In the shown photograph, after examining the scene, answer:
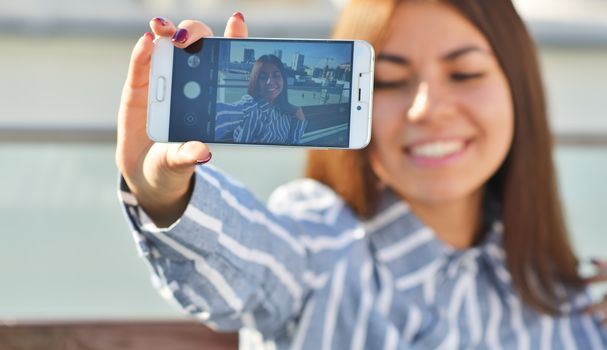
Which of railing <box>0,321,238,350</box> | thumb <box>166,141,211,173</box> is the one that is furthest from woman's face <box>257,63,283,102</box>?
railing <box>0,321,238,350</box>

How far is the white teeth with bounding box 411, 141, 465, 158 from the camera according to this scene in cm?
120

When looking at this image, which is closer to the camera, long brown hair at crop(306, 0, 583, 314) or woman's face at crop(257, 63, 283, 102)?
woman's face at crop(257, 63, 283, 102)

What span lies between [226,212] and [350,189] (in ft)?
1.19

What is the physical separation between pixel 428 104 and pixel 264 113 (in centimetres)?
37

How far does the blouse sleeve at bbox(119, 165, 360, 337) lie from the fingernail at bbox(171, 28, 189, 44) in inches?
6.0

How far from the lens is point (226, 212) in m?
0.98

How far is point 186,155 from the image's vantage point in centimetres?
78

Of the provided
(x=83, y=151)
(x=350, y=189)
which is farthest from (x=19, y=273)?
(x=350, y=189)

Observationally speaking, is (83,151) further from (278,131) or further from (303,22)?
(278,131)

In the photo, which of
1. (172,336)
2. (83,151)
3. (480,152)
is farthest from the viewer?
(83,151)

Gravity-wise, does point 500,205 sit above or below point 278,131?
below

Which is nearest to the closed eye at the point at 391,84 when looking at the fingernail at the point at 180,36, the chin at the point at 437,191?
the chin at the point at 437,191

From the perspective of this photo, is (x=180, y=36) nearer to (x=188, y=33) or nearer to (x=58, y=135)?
(x=188, y=33)

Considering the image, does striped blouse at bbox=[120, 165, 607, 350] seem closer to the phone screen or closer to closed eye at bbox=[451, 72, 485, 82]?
the phone screen
